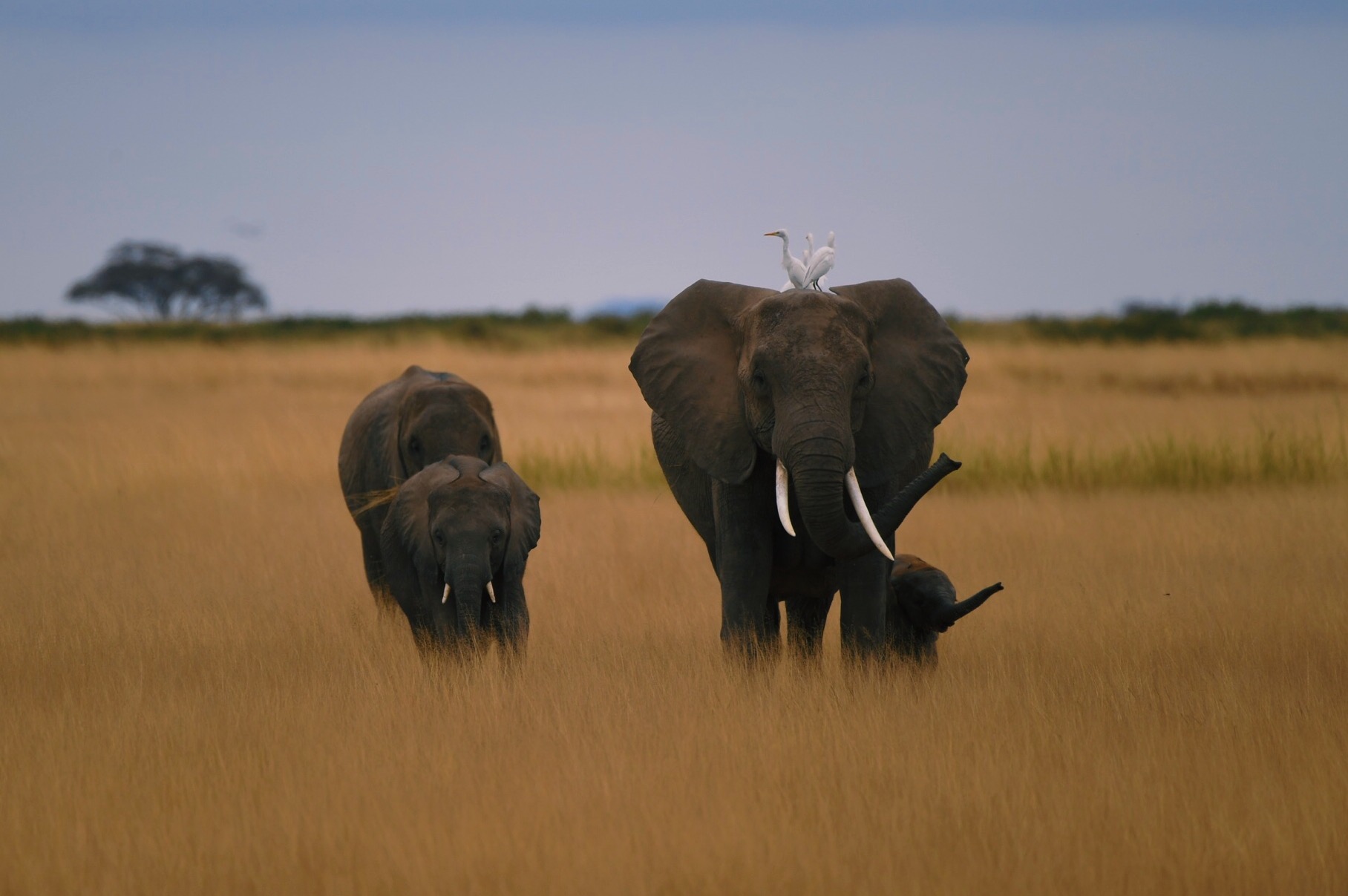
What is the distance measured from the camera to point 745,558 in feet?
20.9

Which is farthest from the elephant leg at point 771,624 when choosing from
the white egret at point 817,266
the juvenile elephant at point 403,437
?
the juvenile elephant at point 403,437

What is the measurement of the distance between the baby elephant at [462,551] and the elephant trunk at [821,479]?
160 centimetres

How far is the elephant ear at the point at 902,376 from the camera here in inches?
246

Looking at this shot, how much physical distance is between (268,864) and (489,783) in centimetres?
85

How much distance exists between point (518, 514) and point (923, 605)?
1.93m

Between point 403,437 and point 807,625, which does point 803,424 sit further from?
point 403,437

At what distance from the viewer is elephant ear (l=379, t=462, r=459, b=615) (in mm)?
7000

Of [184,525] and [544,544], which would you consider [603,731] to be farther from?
[184,525]

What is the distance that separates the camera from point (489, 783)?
499cm

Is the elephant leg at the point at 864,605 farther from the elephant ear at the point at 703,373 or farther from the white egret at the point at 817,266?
the white egret at the point at 817,266

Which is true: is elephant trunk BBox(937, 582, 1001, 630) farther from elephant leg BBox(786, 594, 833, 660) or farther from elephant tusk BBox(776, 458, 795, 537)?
elephant tusk BBox(776, 458, 795, 537)

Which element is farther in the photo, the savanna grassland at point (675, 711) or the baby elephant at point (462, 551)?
the baby elephant at point (462, 551)

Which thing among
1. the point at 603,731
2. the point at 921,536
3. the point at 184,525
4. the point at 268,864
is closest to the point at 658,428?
the point at 603,731

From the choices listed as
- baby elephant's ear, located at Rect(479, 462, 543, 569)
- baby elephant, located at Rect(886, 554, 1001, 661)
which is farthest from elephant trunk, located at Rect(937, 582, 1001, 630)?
baby elephant's ear, located at Rect(479, 462, 543, 569)
